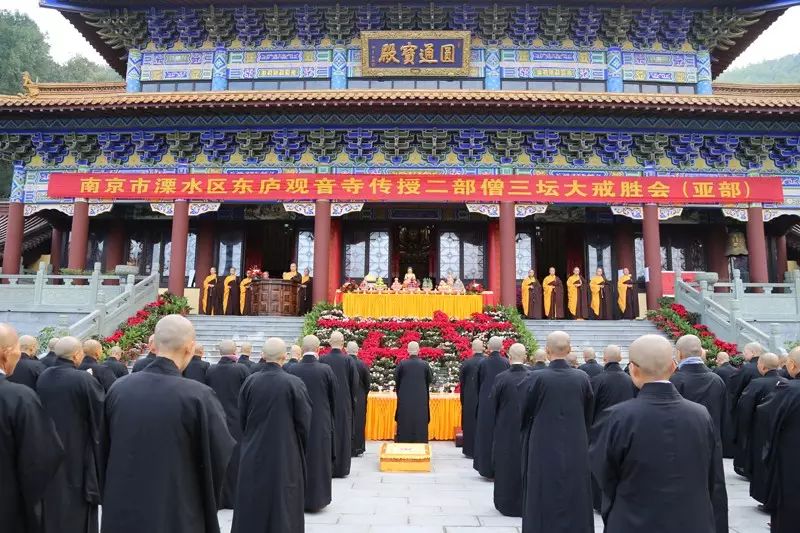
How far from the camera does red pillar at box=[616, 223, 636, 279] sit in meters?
17.9

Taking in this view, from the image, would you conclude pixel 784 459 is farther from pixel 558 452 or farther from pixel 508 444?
pixel 508 444

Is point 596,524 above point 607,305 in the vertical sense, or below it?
below

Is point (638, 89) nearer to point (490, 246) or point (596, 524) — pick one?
point (490, 246)

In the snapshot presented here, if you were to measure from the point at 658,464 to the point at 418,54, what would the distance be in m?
16.2

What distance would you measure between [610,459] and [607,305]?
14.5 meters

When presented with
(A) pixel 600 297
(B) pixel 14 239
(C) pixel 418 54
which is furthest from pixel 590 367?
(B) pixel 14 239

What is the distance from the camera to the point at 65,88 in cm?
1911

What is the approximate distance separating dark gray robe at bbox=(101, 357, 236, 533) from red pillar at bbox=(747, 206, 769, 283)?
52.2 feet

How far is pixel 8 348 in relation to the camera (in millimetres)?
3197

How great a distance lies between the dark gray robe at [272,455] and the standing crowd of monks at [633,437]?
1847mm

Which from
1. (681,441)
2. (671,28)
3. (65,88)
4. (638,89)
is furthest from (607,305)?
(65,88)

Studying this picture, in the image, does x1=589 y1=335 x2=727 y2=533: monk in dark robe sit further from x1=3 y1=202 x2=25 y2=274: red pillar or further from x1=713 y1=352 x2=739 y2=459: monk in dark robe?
x1=3 y1=202 x2=25 y2=274: red pillar

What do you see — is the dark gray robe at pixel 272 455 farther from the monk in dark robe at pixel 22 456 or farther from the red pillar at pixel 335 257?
the red pillar at pixel 335 257

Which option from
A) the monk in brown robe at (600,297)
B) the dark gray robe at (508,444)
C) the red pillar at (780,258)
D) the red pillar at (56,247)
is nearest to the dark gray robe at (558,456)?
the dark gray robe at (508,444)
